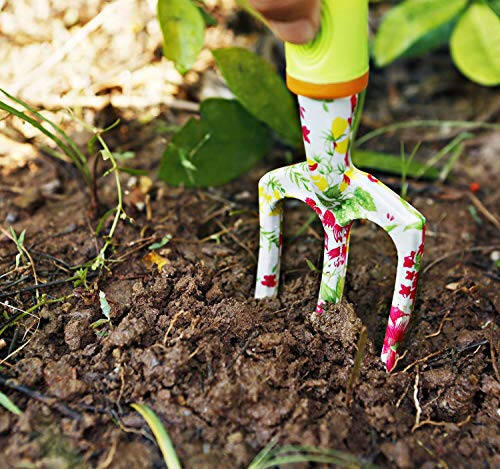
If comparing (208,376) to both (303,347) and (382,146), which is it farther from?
(382,146)

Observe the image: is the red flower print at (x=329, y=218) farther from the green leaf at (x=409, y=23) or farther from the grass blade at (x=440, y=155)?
the green leaf at (x=409, y=23)

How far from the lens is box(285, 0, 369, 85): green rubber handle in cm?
92

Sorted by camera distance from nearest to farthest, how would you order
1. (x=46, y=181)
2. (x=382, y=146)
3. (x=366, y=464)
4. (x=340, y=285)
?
1. (x=366, y=464)
2. (x=340, y=285)
3. (x=46, y=181)
4. (x=382, y=146)

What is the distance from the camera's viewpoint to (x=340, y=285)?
3.87 feet

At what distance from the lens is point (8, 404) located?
1.01 metres

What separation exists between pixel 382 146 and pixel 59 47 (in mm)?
1100

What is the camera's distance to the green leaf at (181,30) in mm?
1333

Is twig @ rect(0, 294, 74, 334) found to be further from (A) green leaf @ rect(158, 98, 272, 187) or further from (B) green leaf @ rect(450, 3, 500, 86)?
(B) green leaf @ rect(450, 3, 500, 86)

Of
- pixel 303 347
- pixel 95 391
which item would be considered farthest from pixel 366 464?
pixel 95 391

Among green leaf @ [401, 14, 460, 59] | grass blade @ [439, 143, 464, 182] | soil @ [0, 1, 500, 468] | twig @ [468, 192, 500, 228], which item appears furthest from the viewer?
green leaf @ [401, 14, 460, 59]

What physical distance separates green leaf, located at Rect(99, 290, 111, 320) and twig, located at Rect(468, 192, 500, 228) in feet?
3.43

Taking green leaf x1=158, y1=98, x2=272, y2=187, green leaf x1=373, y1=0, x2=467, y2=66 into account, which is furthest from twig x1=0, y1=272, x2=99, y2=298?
green leaf x1=373, y1=0, x2=467, y2=66

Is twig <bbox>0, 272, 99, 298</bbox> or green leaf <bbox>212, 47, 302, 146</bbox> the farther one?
green leaf <bbox>212, 47, 302, 146</bbox>

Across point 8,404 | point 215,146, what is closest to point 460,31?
point 215,146
